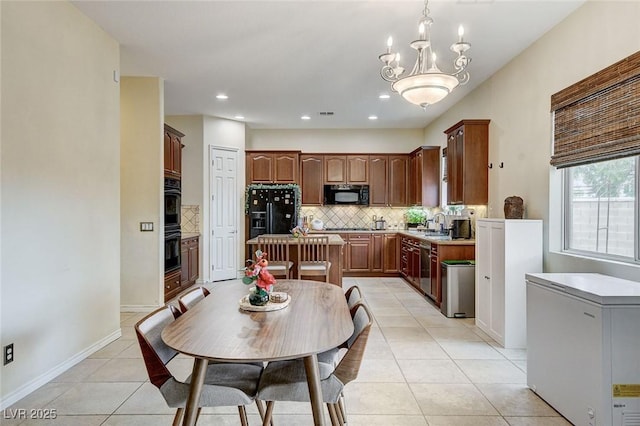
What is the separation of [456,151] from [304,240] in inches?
95.6

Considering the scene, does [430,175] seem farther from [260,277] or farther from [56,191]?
[56,191]

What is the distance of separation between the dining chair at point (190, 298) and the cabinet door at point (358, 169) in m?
5.26

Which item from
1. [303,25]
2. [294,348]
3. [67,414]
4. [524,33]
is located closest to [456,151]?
[524,33]

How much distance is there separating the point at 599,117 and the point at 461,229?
254 centimetres

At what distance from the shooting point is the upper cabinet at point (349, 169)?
749 cm

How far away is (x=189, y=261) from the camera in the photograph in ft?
19.5

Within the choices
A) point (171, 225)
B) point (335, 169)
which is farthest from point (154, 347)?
point (335, 169)

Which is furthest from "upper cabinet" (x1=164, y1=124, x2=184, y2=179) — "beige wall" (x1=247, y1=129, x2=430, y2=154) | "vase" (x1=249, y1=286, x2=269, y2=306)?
"vase" (x1=249, y1=286, x2=269, y2=306)

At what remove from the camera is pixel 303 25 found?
3.32 metres

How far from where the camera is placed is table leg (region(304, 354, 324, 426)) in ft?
5.15

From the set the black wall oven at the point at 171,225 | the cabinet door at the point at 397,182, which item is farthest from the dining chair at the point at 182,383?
the cabinet door at the point at 397,182

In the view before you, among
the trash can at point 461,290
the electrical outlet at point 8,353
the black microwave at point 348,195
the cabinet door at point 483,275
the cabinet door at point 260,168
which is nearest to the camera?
the electrical outlet at point 8,353

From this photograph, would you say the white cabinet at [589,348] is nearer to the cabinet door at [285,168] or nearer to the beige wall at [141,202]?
the beige wall at [141,202]

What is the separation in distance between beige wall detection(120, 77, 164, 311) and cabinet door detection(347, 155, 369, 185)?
391cm
